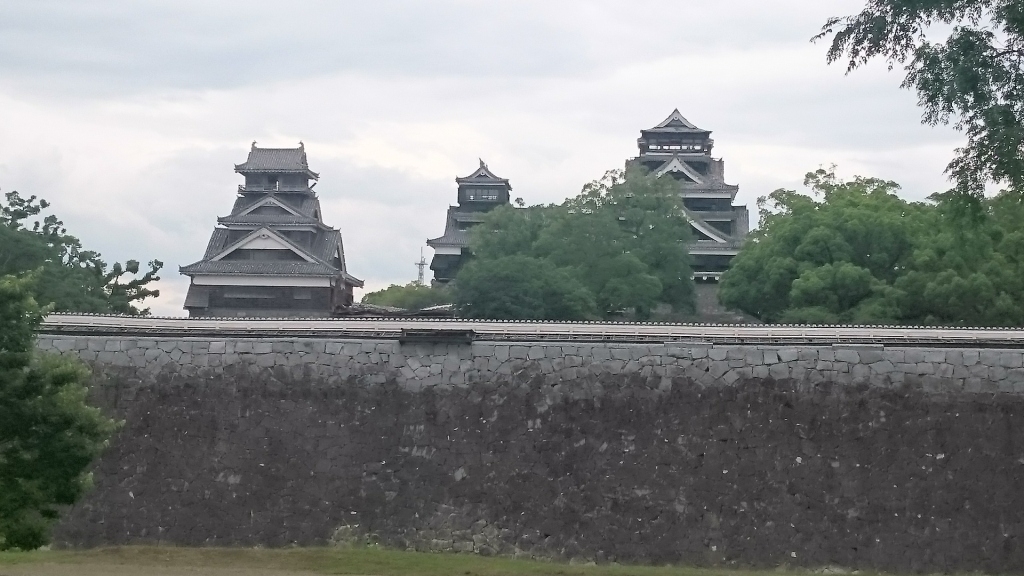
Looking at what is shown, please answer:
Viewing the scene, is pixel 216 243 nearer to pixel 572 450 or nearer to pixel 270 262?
pixel 270 262

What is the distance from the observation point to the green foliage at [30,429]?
1362 centimetres

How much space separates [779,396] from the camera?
18859 mm

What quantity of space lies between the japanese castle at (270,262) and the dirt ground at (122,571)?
24.5 meters

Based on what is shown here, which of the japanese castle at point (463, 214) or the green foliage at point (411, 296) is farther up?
the japanese castle at point (463, 214)

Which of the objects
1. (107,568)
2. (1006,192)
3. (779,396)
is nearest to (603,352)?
(779,396)

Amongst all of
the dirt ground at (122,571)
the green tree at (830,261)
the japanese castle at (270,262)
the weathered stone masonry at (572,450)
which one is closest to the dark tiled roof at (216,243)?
the japanese castle at (270,262)

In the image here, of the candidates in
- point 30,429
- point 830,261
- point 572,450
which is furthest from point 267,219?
point 30,429

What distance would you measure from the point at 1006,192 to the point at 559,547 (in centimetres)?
773

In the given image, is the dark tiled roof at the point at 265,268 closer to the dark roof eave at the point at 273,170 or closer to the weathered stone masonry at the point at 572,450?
the dark roof eave at the point at 273,170

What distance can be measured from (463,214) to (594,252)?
1362 cm

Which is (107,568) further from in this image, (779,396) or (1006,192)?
(1006,192)

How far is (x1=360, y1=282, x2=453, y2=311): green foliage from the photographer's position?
4622cm

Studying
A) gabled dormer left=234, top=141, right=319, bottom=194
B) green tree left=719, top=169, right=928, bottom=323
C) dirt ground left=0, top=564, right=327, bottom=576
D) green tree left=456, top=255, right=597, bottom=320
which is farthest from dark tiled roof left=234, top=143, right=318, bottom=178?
dirt ground left=0, top=564, right=327, bottom=576

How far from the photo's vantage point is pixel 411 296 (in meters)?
49.3
